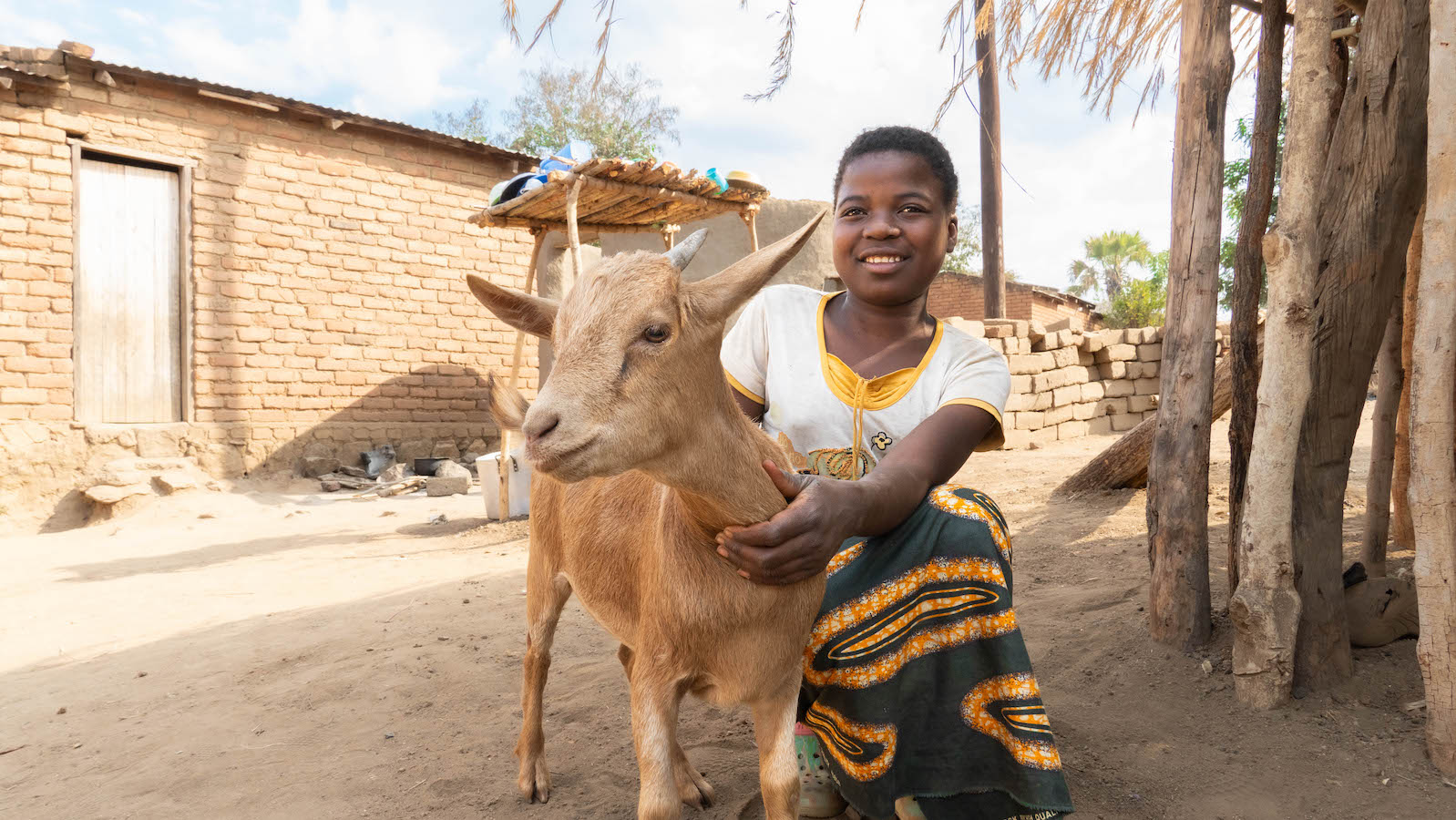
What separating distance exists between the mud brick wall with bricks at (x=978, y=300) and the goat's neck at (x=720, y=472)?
813 inches

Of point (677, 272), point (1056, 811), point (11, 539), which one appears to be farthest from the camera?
point (11, 539)

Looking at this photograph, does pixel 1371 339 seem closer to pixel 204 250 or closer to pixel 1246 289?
pixel 1246 289

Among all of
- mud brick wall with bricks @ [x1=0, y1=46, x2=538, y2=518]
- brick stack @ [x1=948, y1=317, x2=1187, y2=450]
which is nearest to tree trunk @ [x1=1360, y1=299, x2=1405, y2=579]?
brick stack @ [x1=948, y1=317, x2=1187, y2=450]

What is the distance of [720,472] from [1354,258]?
228 centimetres

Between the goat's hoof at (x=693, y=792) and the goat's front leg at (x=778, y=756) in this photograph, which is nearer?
the goat's front leg at (x=778, y=756)

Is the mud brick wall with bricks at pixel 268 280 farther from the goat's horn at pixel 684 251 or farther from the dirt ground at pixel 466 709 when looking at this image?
the goat's horn at pixel 684 251

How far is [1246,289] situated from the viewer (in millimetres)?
3262

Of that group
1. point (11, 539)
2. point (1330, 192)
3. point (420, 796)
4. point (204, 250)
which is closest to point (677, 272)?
point (420, 796)

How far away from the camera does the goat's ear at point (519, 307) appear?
1.82m

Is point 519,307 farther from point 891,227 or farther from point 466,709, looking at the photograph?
point 466,709

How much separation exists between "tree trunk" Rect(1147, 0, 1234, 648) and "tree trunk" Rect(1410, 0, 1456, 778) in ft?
2.75

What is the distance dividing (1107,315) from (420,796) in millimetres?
23721

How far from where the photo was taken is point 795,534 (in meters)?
1.76

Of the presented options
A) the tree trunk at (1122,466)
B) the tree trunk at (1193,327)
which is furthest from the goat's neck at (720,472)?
the tree trunk at (1122,466)
